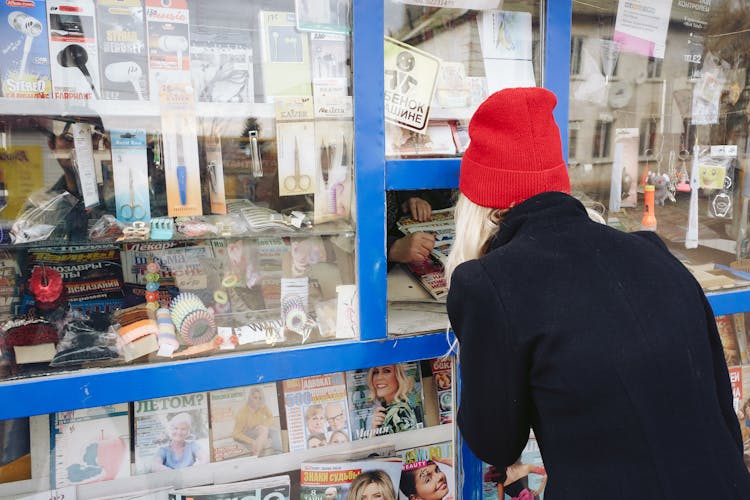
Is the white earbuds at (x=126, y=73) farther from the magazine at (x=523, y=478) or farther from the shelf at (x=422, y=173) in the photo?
the magazine at (x=523, y=478)

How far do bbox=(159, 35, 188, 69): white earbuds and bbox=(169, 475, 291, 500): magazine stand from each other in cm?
131

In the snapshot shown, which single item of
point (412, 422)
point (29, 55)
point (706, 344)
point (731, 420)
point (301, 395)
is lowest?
point (412, 422)

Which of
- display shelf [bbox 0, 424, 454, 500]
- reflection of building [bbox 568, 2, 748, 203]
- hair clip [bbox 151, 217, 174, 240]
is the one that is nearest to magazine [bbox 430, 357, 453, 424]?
display shelf [bbox 0, 424, 454, 500]

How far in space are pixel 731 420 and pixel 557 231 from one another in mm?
623

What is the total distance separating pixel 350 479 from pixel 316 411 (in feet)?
0.87

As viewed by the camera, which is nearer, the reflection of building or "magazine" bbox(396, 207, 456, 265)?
the reflection of building

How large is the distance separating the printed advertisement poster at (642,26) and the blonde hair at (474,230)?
123 cm

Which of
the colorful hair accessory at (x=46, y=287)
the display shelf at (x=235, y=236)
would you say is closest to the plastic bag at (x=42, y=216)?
the display shelf at (x=235, y=236)

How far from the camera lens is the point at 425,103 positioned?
1.85 m

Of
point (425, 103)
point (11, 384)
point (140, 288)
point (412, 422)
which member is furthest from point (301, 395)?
point (425, 103)

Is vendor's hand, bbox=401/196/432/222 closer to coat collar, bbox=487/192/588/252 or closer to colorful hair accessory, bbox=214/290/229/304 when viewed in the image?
colorful hair accessory, bbox=214/290/229/304

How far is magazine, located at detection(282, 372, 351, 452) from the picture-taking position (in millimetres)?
1877

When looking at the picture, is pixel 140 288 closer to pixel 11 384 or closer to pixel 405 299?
pixel 11 384

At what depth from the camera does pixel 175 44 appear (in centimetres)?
162
